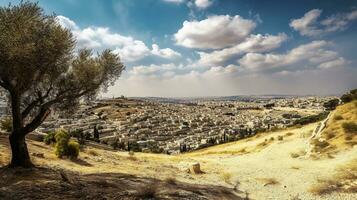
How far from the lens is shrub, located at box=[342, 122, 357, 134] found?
39.5 metres

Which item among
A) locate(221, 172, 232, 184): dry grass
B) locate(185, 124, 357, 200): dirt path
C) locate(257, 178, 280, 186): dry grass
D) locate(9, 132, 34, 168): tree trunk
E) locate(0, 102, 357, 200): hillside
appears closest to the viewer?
locate(0, 102, 357, 200): hillside

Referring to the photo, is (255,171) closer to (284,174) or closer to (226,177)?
(284,174)

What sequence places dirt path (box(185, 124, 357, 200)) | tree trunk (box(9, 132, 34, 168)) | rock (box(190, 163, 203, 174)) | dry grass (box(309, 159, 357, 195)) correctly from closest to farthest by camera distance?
1. tree trunk (box(9, 132, 34, 168))
2. dirt path (box(185, 124, 357, 200))
3. dry grass (box(309, 159, 357, 195))
4. rock (box(190, 163, 203, 174))

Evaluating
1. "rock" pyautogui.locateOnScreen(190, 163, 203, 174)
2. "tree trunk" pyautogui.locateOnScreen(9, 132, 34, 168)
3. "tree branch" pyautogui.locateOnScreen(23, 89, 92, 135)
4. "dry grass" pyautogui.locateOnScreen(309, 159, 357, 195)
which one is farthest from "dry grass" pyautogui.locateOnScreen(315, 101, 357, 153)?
"tree trunk" pyautogui.locateOnScreen(9, 132, 34, 168)

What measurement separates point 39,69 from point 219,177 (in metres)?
17.9

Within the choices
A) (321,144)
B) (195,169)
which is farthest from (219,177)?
(321,144)

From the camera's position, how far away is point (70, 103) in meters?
25.2

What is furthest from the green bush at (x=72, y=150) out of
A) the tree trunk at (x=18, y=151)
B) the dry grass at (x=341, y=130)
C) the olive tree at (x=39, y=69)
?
the dry grass at (x=341, y=130)

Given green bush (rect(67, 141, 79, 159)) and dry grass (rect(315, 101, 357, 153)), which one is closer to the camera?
green bush (rect(67, 141, 79, 159))

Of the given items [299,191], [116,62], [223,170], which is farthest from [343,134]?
[116,62]

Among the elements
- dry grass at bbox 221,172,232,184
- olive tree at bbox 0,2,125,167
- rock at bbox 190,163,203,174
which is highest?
olive tree at bbox 0,2,125,167

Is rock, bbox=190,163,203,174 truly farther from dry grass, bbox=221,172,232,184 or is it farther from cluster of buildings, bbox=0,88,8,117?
cluster of buildings, bbox=0,88,8,117

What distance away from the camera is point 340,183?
26422 mm

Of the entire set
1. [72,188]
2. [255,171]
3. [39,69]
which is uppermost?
[39,69]
